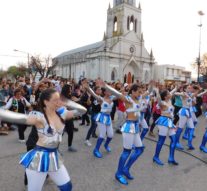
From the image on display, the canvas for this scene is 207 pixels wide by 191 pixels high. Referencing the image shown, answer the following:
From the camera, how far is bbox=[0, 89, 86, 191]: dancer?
3.09 metres

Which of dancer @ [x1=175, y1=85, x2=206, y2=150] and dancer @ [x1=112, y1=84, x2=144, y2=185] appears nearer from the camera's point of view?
dancer @ [x1=112, y1=84, x2=144, y2=185]

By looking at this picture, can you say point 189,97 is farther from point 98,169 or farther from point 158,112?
point 98,169

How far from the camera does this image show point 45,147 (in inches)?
126

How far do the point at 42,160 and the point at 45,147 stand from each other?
0.17 meters

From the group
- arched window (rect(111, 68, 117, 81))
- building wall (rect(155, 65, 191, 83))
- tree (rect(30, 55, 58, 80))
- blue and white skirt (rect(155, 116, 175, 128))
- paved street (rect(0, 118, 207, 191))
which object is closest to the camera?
paved street (rect(0, 118, 207, 191))

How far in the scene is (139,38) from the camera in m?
61.0

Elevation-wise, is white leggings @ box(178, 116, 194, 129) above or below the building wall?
below

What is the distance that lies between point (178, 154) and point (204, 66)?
38.9 meters

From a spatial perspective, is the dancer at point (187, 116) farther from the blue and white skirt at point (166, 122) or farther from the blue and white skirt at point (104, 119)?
the blue and white skirt at point (104, 119)

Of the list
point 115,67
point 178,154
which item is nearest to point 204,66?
point 115,67

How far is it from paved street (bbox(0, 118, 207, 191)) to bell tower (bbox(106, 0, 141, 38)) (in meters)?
53.4

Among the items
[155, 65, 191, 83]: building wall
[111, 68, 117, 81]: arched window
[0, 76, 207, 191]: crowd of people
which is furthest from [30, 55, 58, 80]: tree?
[0, 76, 207, 191]: crowd of people

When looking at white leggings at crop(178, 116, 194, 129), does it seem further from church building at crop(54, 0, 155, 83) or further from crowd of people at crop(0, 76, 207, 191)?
church building at crop(54, 0, 155, 83)

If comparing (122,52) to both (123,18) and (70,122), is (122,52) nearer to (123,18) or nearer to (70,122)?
(123,18)
